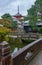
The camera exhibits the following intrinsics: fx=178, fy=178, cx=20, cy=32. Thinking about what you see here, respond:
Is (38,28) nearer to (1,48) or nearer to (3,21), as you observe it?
(3,21)

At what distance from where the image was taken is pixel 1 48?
198 cm

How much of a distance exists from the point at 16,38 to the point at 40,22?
881 cm

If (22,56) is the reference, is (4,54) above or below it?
above

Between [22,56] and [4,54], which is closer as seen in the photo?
[4,54]

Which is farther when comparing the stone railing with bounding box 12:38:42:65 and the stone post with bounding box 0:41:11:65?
the stone railing with bounding box 12:38:42:65

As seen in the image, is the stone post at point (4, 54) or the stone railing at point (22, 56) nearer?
the stone post at point (4, 54)

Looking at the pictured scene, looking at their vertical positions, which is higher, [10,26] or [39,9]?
Answer: [39,9]

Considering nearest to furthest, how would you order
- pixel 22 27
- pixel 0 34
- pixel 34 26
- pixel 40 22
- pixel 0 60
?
pixel 0 60
pixel 0 34
pixel 34 26
pixel 40 22
pixel 22 27

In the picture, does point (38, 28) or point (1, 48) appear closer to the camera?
point (1, 48)

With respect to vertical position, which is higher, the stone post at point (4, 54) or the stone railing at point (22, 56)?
the stone post at point (4, 54)

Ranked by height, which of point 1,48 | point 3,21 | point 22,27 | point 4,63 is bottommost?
point 22,27

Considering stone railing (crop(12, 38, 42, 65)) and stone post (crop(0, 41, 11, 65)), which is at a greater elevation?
stone post (crop(0, 41, 11, 65))

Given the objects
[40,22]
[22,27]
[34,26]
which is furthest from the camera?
[22,27]

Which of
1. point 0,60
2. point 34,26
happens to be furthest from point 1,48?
point 34,26
